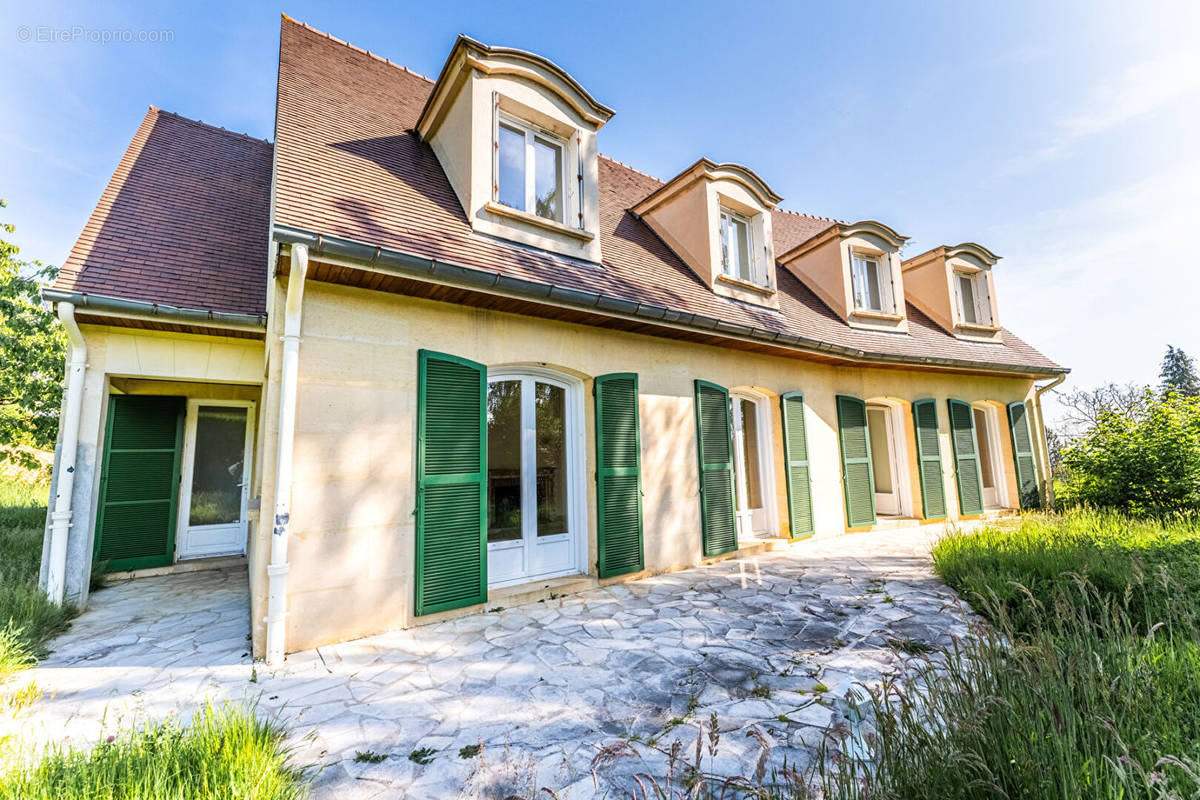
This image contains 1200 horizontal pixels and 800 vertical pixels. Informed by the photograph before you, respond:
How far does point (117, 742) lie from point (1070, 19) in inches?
389

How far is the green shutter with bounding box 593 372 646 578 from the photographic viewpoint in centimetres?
543

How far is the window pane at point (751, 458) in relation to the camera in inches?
294

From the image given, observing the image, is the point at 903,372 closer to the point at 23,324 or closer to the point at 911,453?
the point at 911,453

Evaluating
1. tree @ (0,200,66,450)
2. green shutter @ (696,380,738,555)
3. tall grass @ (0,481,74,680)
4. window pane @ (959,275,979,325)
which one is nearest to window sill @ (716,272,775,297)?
green shutter @ (696,380,738,555)

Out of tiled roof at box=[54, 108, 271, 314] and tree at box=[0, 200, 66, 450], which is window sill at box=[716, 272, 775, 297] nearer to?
tiled roof at box=[54, 108, 271, 314]

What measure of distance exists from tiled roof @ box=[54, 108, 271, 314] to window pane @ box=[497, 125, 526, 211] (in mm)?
3073

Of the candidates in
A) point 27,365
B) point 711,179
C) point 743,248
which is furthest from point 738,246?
point 27,365

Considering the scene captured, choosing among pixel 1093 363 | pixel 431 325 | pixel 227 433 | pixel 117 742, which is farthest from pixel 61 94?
pixel 1093 363

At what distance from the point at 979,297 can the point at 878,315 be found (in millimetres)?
4006

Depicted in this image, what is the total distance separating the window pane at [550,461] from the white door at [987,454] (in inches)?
385

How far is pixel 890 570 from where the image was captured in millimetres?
5719

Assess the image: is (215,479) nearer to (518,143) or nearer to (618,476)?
(618,476)

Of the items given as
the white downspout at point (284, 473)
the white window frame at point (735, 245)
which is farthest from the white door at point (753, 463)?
the white downspout at point (284, 473)

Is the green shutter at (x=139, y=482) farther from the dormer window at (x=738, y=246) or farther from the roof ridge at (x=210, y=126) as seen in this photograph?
the dormer window at (x=738, y=246)
